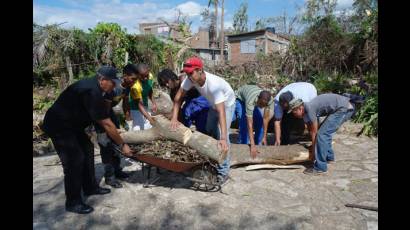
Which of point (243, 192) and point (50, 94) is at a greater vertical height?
point (50, 94)

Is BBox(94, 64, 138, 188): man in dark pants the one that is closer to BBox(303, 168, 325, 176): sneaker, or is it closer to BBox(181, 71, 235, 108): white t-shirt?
BBox(181, 71, 235, 108): white t-shirt

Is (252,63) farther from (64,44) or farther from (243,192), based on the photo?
(243,192)

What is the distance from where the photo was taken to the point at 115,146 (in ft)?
14.0

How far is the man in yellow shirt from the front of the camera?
16.6 feet

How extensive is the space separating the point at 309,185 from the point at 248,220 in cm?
139

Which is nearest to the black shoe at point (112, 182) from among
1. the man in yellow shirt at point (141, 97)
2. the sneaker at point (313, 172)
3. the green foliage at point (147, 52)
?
the man in yellow shirt at point (141, 97)

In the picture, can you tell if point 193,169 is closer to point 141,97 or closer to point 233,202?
point 233,202

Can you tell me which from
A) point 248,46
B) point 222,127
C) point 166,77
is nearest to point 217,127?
point 222,127

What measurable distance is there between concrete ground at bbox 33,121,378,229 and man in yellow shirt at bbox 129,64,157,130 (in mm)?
781

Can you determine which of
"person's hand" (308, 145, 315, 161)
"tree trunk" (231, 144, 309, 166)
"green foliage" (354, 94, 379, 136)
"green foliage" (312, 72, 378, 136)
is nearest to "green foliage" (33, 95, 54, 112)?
"tree trunk" (231, 144, 309, 166)

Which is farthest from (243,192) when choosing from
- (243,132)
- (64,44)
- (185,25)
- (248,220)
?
(185,25)

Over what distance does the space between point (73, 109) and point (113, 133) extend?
1.65 feet
